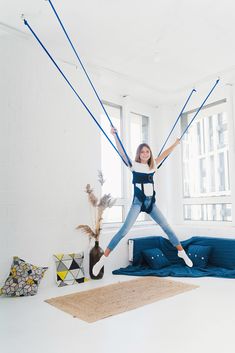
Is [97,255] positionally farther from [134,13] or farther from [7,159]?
[134,13]

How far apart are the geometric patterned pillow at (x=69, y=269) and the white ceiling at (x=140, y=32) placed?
110 inches

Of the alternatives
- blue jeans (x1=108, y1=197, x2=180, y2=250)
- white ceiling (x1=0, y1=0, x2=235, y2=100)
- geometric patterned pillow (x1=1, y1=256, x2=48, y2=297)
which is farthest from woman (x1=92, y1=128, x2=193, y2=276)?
white ceiling (x1=0, y1=0, x2=235, y2=100)

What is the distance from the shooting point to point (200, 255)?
183 inches

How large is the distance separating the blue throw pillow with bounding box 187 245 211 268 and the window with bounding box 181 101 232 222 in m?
0.84

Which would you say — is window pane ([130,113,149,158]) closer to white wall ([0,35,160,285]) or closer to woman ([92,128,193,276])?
white wall ([0,35,160,285])

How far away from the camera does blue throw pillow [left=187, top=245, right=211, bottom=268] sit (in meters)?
4.61

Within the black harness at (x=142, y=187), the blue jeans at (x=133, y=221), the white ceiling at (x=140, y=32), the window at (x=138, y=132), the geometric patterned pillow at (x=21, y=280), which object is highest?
the white ceiling at (x=140, y=32)

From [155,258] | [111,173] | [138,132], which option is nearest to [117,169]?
[111,173]

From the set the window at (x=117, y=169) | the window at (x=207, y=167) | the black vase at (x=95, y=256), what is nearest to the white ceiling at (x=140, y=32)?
the window at (x=117, y=169)

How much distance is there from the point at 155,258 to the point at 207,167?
77.8 inches

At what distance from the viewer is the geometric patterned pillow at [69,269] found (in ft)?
13.0

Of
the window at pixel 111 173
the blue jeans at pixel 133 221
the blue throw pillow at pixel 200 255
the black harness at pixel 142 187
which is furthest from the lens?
the window at pixel 111 173

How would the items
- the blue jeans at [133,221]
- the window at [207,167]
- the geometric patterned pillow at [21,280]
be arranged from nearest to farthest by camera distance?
the blue jeans at [133,221], the geometric patterned pillow at [21,280], the window at [207,167]

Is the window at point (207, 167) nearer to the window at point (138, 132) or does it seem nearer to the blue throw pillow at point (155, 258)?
the window at point (138, 132)
